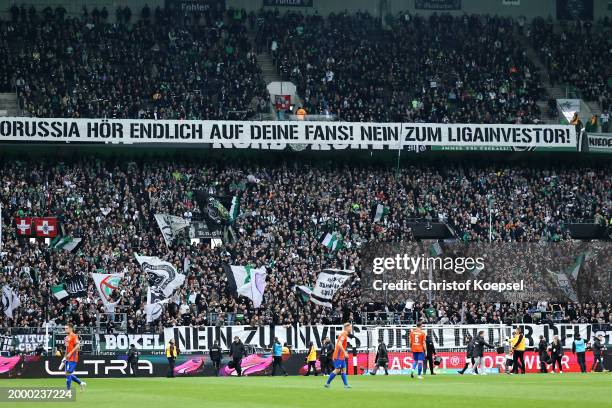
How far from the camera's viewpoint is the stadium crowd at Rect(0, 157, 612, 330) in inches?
2079

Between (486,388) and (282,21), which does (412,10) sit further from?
(486,388)

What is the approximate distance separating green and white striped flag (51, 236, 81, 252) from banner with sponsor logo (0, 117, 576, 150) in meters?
6.92

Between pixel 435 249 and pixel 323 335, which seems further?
pixel 435 249

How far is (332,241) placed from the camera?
2325 inches

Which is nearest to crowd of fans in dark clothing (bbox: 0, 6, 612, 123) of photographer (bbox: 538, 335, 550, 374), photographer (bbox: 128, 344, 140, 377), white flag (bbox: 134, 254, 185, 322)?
white flag (bbox: 134, 254, 185, 322)

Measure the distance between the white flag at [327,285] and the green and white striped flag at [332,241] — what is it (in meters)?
4.09

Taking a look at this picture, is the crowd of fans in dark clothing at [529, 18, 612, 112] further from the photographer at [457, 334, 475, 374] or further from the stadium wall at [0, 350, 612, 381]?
the photographer at [457, 334, 475, 374]

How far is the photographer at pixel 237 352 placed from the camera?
45000 millimetres

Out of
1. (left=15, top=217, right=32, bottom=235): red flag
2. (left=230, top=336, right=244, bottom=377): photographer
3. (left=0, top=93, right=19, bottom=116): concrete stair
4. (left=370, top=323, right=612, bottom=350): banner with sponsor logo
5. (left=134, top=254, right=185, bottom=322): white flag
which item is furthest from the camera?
(left=0, top=93, right=19, bottom=116): concrete stair

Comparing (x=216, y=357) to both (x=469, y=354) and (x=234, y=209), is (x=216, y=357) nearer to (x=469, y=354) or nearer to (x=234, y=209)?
(x=469, y=354)

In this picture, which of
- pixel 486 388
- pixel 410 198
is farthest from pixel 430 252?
pixel 486 388

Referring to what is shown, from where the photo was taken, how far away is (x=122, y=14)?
71.2 metres

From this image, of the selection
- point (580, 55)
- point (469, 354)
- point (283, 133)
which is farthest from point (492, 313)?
point (580, 55)

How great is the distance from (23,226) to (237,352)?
17.6 m
